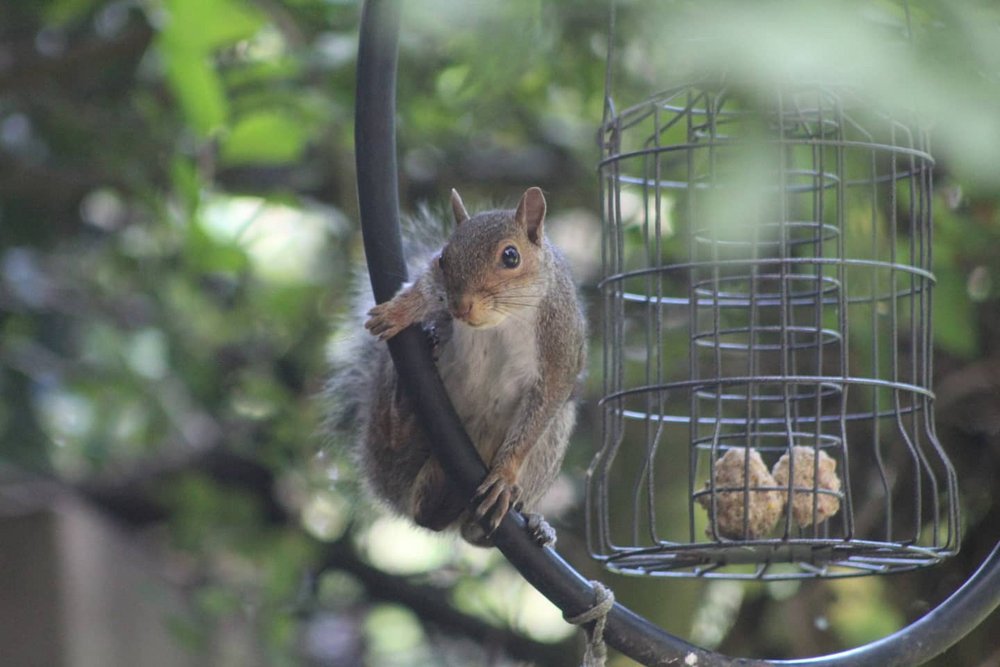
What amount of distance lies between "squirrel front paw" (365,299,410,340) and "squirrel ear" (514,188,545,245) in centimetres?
24

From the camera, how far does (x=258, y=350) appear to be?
2986 millimetres

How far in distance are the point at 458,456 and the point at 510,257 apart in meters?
0.28

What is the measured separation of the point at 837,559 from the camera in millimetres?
1498

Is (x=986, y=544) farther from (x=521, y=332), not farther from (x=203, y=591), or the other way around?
(x=203, y=591)

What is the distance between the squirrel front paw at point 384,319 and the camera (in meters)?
1.32

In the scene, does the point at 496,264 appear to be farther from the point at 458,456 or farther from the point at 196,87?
the point at 196,87

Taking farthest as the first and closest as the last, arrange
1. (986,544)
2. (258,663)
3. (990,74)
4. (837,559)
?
(258,663) → (986,544) → (837,559) → (990,74)

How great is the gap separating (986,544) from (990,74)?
5.02ft

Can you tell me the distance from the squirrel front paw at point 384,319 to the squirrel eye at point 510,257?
0.50 ft

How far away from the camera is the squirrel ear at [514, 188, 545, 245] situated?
4.98 feet

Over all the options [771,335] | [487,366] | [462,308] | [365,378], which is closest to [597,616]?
[462,308]

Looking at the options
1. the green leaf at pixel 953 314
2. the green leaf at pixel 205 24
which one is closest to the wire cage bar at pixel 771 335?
the green leaf at pixel 953 314

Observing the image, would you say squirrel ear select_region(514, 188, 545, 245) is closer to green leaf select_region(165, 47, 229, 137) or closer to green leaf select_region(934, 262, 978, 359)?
green leaf select_region(165, 47, 229, 137)

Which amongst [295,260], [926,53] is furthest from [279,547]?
[926,53]
